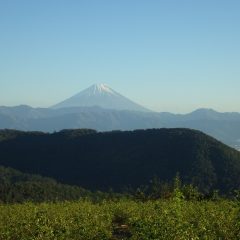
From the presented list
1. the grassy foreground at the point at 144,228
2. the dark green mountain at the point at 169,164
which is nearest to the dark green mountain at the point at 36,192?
the dark green mountain at the point at 169,164

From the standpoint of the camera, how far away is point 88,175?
7633 inches

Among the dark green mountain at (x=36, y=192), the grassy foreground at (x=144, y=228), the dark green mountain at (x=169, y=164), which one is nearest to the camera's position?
the grassy foreground at (x=144, y=228)

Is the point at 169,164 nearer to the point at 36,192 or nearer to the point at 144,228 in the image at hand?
the point at 36,192

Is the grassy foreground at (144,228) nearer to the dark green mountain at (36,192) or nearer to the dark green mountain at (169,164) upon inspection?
the dark green mountain at (36,192)

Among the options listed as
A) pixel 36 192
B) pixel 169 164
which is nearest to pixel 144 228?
pixel 36 192

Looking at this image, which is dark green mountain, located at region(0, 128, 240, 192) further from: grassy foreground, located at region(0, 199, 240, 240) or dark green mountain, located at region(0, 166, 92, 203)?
grassy foreground, located at region(0, 199, 240, 240)

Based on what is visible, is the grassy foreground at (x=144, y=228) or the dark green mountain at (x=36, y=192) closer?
the grassy foreground at (x=144, y=228)

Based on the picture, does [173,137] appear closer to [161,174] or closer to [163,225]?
[161,174]

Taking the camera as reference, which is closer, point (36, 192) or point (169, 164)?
point (36, 192)

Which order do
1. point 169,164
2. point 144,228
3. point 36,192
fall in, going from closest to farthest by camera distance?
1. point 144,228
2. point 36,192
3. point 169,164

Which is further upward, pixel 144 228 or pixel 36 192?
pixel 144 228

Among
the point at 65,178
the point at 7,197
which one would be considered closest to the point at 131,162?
the point at 65,178

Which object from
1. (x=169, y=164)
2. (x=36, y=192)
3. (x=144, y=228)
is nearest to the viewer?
(x=144, y=228)

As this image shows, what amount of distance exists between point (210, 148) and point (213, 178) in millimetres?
17874
